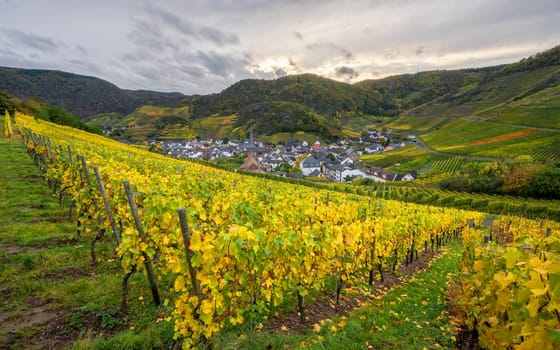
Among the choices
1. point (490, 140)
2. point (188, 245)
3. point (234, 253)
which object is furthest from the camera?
point (490, 140)

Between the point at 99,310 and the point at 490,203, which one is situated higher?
the point at 99,310

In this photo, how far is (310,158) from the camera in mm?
85688

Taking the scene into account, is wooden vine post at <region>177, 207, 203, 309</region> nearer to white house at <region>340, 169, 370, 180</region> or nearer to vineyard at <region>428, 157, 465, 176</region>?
vineyard at <region>428, 157, 465, 176</region>

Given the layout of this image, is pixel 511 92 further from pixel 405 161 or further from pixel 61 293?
pixel 61 293

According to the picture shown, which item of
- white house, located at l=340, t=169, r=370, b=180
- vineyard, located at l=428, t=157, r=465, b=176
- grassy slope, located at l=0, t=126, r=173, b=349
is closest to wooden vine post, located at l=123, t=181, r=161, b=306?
grassy slope, located at l=0, t=126, r=173, b=349

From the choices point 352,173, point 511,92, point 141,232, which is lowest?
point 352,173

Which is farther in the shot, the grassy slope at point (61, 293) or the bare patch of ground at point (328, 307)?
the bare patch of ground at point (328, 307)

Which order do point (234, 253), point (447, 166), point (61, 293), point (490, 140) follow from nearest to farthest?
point (234, 253), point (61, 293), point (447, 166), point (490, 140)

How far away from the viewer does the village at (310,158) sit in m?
72.3

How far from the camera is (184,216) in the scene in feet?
10.5

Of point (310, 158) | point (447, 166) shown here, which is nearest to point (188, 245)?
point (447, 166)

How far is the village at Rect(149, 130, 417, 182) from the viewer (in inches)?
2847

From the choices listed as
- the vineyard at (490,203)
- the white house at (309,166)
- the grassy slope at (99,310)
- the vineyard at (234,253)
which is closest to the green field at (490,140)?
the vineyard at (490,203)

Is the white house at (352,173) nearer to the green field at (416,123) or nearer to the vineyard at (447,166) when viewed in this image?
the vineyard at (447,166)
